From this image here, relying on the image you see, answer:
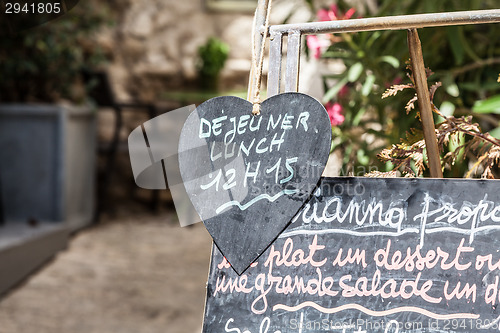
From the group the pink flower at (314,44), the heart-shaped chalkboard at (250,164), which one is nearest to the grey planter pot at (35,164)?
the pink flower at (314,44)

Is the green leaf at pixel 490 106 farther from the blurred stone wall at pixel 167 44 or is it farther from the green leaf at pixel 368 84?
the blurred stone wall at pixel 167 44

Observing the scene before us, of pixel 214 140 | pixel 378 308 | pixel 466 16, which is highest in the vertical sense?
pixel 466 16

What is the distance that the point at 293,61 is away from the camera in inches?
24.5

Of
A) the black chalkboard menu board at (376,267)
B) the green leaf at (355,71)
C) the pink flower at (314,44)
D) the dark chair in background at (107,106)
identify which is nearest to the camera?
the black chalkboard menu board at (376,267)

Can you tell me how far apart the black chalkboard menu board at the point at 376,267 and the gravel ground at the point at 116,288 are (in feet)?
4.84

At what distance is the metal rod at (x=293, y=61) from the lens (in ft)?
2.04

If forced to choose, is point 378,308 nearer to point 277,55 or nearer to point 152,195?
point 277,55

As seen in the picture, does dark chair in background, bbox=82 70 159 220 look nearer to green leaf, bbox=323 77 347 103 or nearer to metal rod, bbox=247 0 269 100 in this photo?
green leaf, bbox=323 77 347 103

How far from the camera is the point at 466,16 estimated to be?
1.92 feet

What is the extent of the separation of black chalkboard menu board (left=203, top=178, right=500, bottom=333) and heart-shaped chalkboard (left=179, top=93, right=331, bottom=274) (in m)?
0.02

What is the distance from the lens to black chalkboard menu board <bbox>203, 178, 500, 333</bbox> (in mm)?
575

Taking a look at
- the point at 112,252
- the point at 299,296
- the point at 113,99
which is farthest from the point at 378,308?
the point at 113,99

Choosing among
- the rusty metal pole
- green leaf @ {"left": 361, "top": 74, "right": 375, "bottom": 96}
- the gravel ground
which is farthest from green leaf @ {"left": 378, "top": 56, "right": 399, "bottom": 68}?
the gravel ground

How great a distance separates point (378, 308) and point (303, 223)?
0.38 ft
